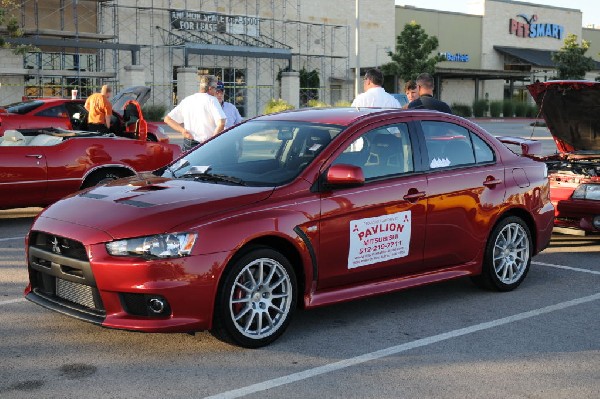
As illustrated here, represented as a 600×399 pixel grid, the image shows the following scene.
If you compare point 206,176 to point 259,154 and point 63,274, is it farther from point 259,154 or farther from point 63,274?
point 63,274

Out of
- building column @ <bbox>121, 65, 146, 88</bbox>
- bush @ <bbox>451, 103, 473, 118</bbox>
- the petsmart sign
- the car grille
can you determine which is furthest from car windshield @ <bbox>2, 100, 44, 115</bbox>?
the petsmart sign

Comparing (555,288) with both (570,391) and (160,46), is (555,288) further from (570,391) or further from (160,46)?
(160,46)

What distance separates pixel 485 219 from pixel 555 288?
111 centimetres

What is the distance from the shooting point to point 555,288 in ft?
24.4

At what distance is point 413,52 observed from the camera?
51656 mm

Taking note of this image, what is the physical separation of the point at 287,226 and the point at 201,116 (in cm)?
528

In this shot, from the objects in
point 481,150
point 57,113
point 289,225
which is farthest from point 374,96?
point 57,113

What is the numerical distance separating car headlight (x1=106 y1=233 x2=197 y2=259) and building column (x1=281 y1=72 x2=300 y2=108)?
136 ft

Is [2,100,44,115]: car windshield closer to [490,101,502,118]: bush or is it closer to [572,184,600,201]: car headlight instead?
[572,184,600,201]: car headlight

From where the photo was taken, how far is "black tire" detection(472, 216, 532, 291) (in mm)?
7039

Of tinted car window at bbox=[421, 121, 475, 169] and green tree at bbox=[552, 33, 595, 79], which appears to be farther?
green tree at bbox=[552, 33, 595, 79]

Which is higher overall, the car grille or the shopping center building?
the shopping center building

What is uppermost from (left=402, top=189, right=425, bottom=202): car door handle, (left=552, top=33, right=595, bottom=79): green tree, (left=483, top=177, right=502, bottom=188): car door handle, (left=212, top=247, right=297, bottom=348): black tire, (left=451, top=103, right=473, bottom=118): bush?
(left=552, top=33, right=595, bottom=79): green tree

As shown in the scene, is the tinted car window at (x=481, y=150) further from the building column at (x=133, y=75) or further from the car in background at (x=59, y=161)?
the building column at (x=133, y=75)
